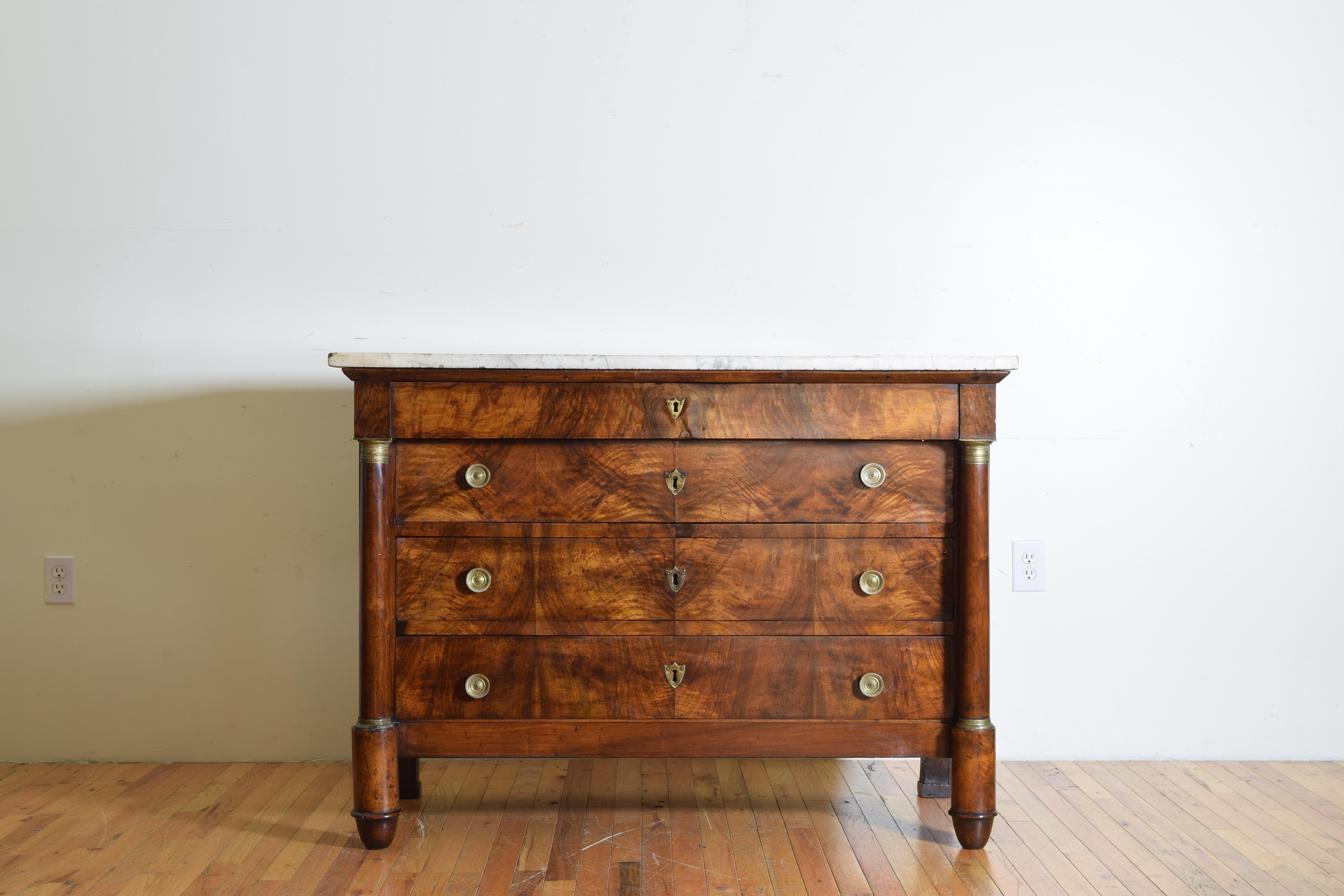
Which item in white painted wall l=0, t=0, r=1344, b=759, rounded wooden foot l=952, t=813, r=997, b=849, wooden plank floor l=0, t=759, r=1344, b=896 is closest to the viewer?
wooden plank floor l=0, t=759, r=1344, b=896

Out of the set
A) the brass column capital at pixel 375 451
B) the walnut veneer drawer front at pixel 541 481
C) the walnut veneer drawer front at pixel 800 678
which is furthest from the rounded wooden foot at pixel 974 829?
the brass column capital at pixel 375 451

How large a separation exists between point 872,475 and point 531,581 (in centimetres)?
60

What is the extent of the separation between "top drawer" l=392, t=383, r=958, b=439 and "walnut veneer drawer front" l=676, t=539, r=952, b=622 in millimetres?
186

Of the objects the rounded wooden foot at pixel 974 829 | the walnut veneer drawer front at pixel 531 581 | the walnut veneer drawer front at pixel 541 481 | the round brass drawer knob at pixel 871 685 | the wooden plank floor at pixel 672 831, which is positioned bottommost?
the wooden plank floor at pixel 672 831

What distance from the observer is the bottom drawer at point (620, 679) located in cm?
155

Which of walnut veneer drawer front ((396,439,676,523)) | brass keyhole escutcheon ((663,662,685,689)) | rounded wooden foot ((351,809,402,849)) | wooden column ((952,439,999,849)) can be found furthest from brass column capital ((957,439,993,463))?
rounded wooden foot ((351,809,402,849))

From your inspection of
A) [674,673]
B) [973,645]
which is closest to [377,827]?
[674,673]

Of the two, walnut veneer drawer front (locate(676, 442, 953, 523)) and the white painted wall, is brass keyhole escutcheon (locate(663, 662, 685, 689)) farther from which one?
the white painted wall

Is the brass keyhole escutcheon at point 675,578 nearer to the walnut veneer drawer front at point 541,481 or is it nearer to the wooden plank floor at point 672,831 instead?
the walnut veneer drawer front at point 541,481

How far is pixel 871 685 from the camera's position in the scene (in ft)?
5.09

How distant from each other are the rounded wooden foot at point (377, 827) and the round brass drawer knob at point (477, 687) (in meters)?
0.24

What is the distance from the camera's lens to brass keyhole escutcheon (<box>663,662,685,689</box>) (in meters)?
1.55

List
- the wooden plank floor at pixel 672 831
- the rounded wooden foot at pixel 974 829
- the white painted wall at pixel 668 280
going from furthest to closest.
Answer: the white painted wall at pixel 668 280 < the rounded wooden foot at pixel 974 829 < the wooden plank floor at pixel 672 831

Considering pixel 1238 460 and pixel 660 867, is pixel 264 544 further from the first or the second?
pixel 1238 460
